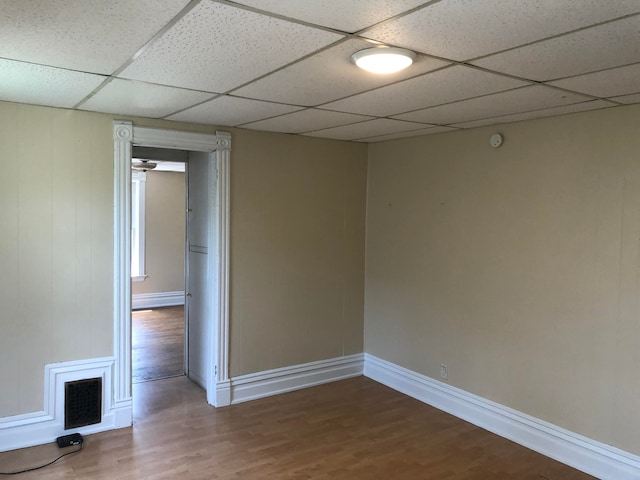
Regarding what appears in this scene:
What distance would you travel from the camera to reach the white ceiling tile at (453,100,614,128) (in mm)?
2947

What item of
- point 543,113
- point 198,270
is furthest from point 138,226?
point 543,113

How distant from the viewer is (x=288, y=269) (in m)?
4.50

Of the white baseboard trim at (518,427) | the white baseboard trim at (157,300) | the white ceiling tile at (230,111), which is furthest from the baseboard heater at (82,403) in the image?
the white baseboard trim at (157,300)

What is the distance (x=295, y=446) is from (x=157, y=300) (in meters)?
5.88

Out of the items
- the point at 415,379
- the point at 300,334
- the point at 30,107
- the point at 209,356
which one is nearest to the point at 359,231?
the point at 300,334

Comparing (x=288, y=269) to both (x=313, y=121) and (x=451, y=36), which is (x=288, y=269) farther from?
(x=451, y=36)

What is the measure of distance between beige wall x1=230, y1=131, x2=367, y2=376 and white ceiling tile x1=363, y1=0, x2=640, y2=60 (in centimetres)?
250

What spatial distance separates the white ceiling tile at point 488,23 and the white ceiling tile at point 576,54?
0.09m

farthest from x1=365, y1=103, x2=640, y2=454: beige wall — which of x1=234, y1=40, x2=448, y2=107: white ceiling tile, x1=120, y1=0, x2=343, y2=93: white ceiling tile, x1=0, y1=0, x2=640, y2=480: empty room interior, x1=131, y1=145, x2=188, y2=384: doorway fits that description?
x1=131, y1=145, x2=188, y2=384: doorway

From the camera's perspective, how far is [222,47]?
79.4 inches

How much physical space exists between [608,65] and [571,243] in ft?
4.64

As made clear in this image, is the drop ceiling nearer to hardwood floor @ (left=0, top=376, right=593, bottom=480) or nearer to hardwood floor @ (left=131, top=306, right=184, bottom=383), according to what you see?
hardwood floor @ (left=0, top=376, right=593, bottom=480)

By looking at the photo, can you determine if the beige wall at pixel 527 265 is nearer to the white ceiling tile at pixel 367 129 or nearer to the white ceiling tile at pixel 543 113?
the white ceiling tile at pixel 543 113

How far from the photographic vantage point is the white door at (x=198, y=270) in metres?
4.48
